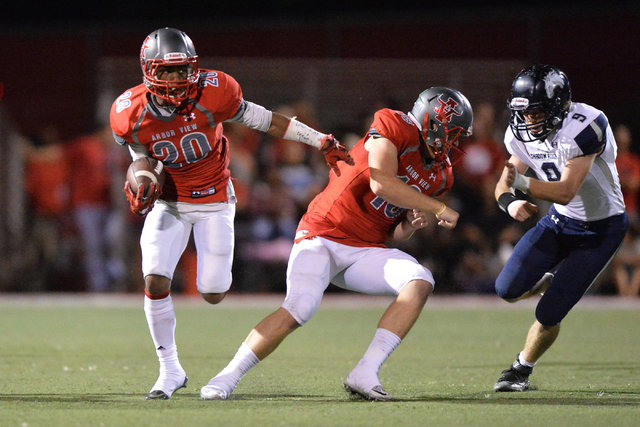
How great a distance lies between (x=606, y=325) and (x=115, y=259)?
19.9 feet

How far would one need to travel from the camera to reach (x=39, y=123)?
15.9 meters

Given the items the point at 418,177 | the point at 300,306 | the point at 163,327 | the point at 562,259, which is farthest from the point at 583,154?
the point at 163,327

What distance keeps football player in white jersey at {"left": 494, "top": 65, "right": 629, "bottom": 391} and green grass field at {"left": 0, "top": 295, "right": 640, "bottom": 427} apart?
49cm

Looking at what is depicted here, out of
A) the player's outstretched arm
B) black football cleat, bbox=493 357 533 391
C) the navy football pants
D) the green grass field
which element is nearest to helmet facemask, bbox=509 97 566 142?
the navy football pants

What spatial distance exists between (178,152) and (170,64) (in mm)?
503

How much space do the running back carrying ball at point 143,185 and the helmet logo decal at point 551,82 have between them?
2110 millimetres

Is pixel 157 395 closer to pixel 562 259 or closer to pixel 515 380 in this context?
pixel 515 380

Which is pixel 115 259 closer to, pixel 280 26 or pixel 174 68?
pixel 280 26

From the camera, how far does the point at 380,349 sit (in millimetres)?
5121

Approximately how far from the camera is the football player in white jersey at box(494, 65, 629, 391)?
5426mm

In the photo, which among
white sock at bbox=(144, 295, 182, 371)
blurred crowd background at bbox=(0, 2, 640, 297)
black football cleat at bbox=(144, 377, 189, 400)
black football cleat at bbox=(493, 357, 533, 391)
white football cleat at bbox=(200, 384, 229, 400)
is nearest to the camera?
white football cleat at bbox=(200, 384, 229, 400)

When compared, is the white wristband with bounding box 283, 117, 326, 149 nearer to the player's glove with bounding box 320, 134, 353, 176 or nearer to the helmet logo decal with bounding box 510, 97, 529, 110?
the player's glove with bounding box 320, 134, 353, 176

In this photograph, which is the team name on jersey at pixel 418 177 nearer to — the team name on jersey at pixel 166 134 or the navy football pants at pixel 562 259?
the navy football pants at pixel 562 259

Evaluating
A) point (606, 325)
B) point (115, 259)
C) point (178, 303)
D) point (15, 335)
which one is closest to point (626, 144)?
point (606, 325)
